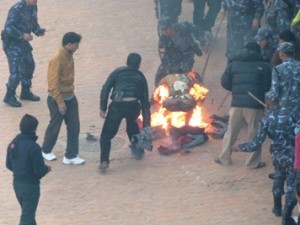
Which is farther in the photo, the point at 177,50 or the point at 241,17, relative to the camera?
the point at 241,17

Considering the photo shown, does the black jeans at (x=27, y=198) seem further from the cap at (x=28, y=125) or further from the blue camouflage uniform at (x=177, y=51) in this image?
the blue camouflage uniform at (x=177, y=51)

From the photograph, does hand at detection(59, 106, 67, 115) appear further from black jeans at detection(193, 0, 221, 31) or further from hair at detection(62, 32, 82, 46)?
black jeans at detection(193, 0, 221, 31)

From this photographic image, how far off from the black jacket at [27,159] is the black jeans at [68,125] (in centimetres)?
268

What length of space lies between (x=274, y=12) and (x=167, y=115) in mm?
2364

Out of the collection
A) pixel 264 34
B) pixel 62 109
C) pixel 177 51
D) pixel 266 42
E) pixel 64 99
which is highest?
pixel 264 34

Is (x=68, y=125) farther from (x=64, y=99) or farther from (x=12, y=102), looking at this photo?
(x=12, y=102)

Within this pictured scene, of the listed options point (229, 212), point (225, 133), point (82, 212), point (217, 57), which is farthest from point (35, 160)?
point (217, 57)

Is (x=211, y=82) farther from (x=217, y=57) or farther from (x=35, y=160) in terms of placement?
(x=35, y=160)

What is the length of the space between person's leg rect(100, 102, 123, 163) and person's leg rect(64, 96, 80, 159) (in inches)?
18.0

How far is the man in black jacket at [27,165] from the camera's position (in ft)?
36.1

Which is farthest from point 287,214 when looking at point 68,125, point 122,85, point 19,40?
point 19,40

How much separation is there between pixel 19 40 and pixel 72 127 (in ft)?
8.51

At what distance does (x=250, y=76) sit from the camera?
13305mm

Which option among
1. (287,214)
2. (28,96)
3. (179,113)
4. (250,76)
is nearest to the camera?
(287,214)
